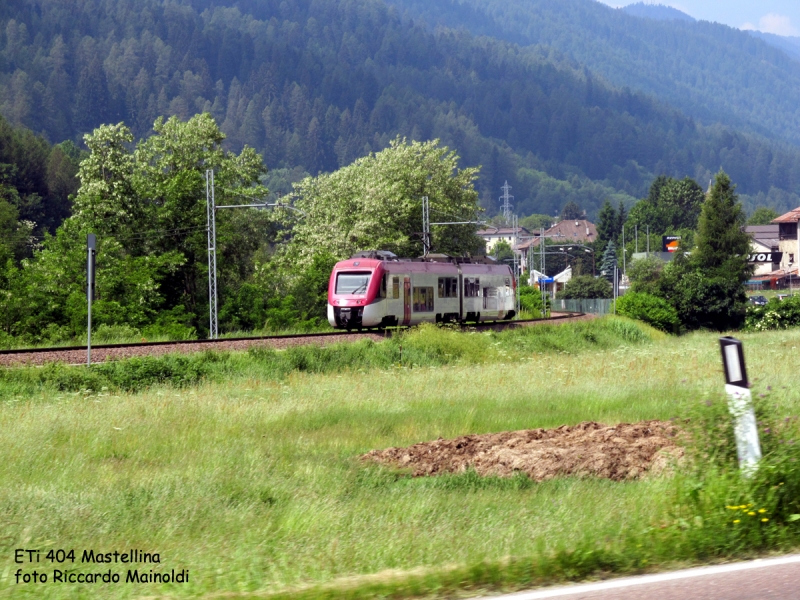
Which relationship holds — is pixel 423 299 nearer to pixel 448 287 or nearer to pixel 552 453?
pixel 448 287

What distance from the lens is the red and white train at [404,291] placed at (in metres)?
38.8

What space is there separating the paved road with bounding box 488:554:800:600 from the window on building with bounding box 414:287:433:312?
116 feet

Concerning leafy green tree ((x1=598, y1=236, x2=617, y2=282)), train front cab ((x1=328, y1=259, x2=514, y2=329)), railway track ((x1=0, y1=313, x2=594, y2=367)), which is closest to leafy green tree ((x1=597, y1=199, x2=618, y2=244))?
leafy green tree ((x1=598, y1=236, x2=617, y2=282))

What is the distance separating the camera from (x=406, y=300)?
4075 centimetres

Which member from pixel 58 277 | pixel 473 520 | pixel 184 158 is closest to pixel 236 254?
pixel 184 158

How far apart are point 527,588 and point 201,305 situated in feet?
177

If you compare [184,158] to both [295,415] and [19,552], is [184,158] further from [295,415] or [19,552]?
[19,552]

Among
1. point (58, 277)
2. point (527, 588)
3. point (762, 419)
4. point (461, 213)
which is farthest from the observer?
point (461, 213)

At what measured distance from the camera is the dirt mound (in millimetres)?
11461

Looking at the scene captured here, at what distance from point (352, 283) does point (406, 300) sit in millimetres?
2727

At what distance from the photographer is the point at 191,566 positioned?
6.89m

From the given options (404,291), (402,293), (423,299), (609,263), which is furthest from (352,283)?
(609,263)

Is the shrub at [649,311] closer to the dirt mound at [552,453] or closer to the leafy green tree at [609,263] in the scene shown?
the dirt mound at [552,453]

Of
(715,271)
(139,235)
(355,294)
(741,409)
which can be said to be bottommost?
(741,409)
